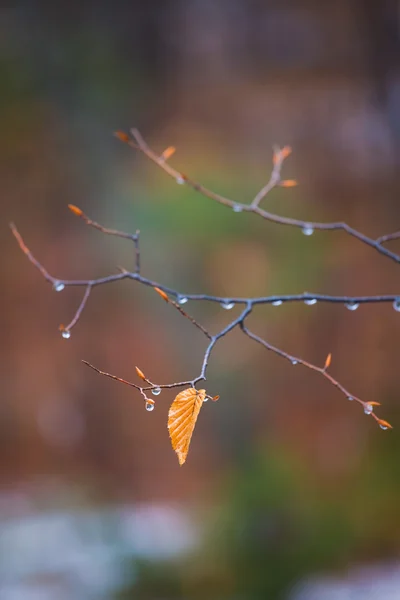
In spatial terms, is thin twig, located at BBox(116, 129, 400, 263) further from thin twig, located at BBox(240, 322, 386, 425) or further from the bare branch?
thin twig, located at BBox(240, 322, 386, 425)

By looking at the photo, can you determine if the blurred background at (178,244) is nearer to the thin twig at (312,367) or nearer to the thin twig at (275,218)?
the thin twig at (275,218)

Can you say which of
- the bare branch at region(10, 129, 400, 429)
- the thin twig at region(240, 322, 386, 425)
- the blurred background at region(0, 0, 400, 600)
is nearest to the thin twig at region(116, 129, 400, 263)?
the bare branch at region(10, 129, 400, 429)

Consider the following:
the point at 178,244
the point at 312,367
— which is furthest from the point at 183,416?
the point at 178,244

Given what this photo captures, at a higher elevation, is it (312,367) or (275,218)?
(275,218)

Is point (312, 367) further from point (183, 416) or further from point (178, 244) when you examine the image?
point (178, 244)

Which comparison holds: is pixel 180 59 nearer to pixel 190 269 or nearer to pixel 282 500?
pixel 190 269

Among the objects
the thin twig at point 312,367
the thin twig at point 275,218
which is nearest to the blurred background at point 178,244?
the thin twig at point 275,218

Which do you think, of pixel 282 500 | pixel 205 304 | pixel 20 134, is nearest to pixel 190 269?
pixel 205 304

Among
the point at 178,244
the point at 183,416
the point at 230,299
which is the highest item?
the point at 178,244
